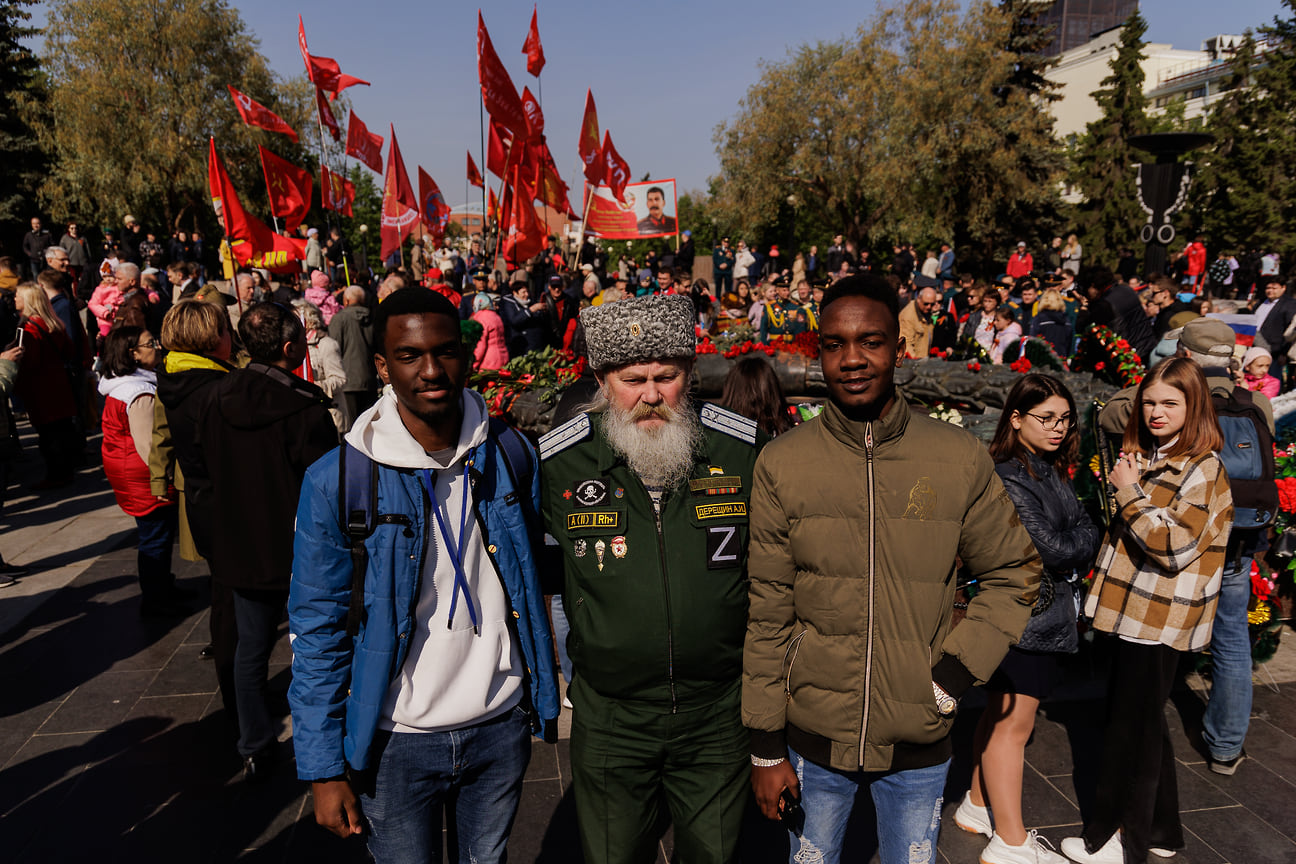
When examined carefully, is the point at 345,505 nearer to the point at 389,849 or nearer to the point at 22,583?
the point at 389,849

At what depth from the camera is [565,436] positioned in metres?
2.32

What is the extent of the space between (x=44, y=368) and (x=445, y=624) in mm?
8465

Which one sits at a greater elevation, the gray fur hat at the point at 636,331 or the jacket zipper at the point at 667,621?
the gray fur hat at the point at 636,331

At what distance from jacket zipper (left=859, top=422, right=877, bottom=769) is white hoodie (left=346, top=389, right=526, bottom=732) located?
100cm

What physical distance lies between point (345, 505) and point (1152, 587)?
298 centimetres

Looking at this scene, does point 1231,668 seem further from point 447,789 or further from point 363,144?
point 363,144

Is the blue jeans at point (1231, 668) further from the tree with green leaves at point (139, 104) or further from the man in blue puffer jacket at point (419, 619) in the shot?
the tree with green leaves at point (139, 104)

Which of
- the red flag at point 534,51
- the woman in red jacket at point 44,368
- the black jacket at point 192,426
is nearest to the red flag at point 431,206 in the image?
the red flag at point 534,51

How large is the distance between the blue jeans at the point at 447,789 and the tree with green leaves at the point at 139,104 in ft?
116

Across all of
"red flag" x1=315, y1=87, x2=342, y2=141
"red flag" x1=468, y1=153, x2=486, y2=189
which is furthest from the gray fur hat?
"red flag" x1=468, y1=153, x2=486, y2=189

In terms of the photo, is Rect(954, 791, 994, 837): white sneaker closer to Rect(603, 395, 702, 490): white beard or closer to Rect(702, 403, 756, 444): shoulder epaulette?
Rect(702, 403, 756, 444): shoulder epaulette

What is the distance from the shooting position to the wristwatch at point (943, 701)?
7.05 feet

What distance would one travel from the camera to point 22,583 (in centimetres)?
640

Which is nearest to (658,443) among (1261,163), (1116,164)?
(1261,163)
